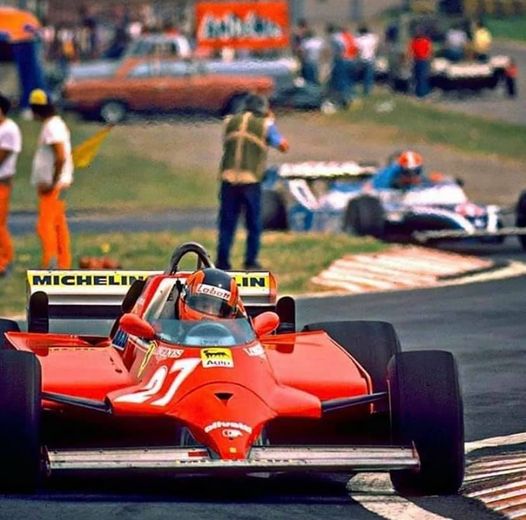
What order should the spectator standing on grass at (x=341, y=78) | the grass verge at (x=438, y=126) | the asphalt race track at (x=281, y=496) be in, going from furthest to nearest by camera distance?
the spectator standing on grass at (x=341, y=78) → the grass verge at (x=438, y=126) → the asphalt race track at (x=281, y=496)

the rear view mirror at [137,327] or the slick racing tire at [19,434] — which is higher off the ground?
the rear view mirror at [137,327]

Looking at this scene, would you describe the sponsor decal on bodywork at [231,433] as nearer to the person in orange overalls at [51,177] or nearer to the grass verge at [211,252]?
the grass verge at [211,252]

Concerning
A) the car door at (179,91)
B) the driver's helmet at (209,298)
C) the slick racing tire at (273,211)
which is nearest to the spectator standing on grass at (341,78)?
the car door at (179,91)

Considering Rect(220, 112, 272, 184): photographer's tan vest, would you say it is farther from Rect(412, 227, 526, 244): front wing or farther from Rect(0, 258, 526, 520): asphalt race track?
Rect(0, 258, 526, 520): asphalt race track

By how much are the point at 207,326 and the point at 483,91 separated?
38.9 meters

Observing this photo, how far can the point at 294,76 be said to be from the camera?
140 feet

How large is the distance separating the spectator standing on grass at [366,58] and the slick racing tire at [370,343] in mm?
34527

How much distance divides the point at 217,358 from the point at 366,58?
3641 cm

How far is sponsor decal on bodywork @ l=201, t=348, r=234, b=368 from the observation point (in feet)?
30.4

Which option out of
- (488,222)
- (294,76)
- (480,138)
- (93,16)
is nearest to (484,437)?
(488,222)

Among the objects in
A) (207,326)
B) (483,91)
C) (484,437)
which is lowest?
(483,91)

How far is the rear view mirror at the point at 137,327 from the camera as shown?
9703 millimetres

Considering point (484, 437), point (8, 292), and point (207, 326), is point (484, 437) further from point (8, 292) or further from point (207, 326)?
point (8, 292)

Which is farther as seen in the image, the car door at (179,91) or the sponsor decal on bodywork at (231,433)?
the car door at (179,91)
